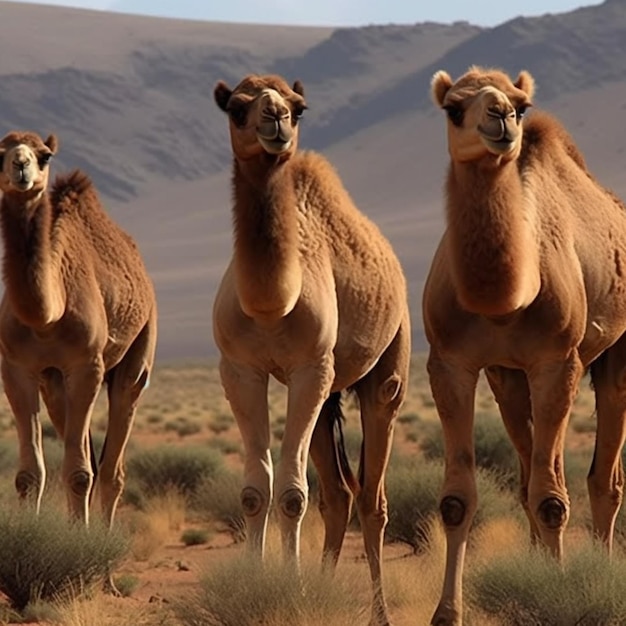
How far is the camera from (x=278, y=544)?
12.3 m

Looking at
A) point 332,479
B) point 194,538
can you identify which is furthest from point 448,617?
point 194,538

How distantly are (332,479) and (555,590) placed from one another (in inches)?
105

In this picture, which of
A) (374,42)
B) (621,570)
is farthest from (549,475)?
(374,42)

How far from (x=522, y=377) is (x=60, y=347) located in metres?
3.35

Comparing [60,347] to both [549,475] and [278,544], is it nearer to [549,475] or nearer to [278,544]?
[278,544]

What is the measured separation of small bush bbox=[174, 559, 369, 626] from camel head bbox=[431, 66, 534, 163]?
7.15 feet

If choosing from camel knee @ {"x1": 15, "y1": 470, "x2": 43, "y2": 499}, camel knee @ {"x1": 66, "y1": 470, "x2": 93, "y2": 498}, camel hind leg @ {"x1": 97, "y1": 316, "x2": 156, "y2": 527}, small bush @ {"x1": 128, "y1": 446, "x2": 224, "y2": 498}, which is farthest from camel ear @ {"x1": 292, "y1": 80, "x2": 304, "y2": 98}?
→ small bush @ {"x1": 128, "y1": 446, "x2": 224, "y2": 498}

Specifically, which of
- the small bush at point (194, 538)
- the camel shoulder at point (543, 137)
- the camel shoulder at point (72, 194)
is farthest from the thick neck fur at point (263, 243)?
the small bush at point (194, 538)

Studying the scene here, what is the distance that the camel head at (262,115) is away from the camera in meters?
8.77

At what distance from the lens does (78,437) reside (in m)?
11.4

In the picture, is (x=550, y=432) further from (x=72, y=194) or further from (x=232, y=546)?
(x=232, y=546)

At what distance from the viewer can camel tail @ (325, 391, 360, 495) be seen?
10820 mm

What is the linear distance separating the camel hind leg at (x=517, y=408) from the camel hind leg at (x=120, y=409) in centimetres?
352

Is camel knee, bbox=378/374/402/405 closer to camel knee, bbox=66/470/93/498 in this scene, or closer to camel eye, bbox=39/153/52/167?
camel knee, bbox=66/470/93/498
